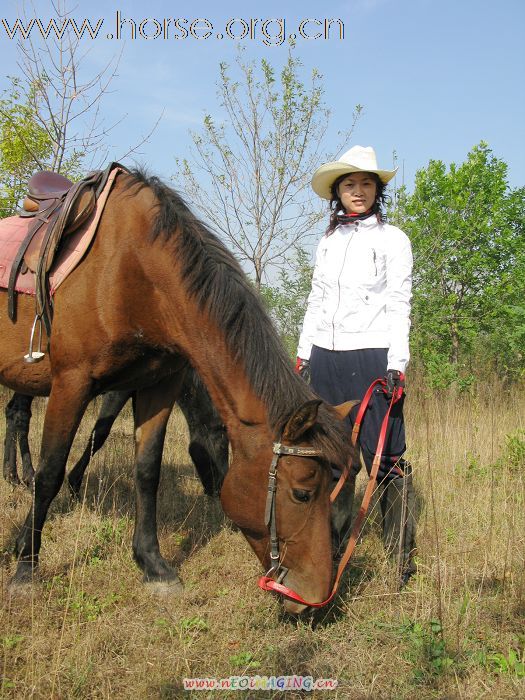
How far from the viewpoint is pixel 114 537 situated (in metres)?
3.66

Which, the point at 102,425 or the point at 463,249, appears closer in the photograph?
the point at 102,425

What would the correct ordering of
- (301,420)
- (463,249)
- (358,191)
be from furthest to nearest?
(463,249) → (358,191) → (301,420)

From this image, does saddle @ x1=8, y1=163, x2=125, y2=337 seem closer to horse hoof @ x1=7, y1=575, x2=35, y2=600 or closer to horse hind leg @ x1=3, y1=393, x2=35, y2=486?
horse hoof @ x1=7, y1=575, x2=35, y2=600

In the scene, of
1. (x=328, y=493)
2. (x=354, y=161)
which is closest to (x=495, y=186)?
(x=354, y=161)

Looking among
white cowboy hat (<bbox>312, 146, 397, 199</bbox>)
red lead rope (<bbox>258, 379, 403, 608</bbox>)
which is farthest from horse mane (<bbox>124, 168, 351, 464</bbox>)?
white cowboy hat (<bbox>312, 146, 397, 199</bbox>)

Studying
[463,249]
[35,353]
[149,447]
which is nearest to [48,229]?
[35,353]

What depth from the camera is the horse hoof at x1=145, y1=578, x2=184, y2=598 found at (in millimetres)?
3078

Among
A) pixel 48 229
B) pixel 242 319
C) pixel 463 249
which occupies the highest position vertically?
pixel 463 249

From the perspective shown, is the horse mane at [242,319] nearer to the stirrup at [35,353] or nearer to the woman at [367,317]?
the woman at [367,317]

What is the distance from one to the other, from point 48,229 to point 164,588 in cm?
208

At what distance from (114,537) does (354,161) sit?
2754 millimetres

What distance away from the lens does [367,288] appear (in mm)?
3193

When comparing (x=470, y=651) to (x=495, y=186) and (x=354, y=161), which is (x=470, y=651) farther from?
(x=495, y=186)

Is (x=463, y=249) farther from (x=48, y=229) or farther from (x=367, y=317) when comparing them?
(x=48, y=229)
